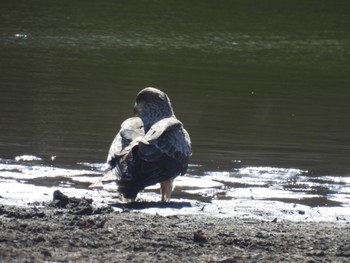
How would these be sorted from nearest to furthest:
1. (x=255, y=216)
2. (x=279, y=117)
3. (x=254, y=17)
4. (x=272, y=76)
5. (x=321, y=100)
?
(x=255, y=216)
(x=279, y=117)
(x=321, y=100)
(x=272, y=76)
(x=254, y=17)

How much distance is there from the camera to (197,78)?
22.4m

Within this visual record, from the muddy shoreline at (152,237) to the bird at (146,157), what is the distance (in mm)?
970

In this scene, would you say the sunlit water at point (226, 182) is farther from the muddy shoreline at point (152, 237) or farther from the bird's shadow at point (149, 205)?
the muddy shoreline at point (152, 237)

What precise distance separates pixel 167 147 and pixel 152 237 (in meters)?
2.87

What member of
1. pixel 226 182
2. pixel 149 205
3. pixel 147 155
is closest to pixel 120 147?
pixel 147 155

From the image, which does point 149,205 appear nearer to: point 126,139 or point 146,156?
point 146,156

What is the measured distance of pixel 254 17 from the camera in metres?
35.0

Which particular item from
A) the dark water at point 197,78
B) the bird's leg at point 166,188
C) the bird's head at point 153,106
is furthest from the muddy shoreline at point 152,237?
the bird's head at point 153,106

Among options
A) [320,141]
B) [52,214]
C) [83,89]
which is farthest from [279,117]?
[52,214]

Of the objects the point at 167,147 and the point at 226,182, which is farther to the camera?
the point at 226,182

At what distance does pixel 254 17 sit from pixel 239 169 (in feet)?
76.2

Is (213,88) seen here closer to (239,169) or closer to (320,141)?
(320,141)

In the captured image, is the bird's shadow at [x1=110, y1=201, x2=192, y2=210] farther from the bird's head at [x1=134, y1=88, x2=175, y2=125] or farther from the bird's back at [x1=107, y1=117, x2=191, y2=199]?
the bird's head at [x1=134, y1=88, x2=175, y2=125]

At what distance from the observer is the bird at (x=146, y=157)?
9.97 m
